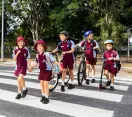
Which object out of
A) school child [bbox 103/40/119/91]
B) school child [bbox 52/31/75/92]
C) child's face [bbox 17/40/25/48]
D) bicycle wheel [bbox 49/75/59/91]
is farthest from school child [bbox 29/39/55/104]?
school child [bbox 103/40/119/91]

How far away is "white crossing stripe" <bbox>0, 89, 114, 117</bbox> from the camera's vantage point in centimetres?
574

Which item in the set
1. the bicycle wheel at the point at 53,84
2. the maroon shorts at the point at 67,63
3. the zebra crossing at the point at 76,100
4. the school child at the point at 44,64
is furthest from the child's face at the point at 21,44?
the maroon shorts at the point at 67,63

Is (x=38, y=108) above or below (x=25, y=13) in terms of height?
below

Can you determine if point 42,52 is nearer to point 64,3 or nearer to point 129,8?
point 129,8

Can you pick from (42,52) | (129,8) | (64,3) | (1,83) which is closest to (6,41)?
(64,3)

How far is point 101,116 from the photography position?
5574mm

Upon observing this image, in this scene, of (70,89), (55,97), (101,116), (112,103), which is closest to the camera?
(101,116)

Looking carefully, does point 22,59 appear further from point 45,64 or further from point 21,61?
point 45,64

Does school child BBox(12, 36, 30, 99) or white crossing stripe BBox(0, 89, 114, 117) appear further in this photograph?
school child BBox(12, 36, 30, 99)

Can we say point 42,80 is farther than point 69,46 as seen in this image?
No

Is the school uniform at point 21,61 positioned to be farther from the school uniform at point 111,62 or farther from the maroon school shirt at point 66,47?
the school uniform at point 111,62

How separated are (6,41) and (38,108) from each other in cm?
4304

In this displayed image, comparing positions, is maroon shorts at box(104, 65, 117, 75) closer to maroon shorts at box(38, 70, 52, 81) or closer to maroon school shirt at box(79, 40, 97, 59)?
maroon school shirt at box(79, 40, 97, 59)

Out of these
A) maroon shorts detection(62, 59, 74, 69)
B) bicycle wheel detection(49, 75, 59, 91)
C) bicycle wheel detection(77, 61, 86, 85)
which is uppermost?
maroon shorts detection(62, 59, 74, 69)
